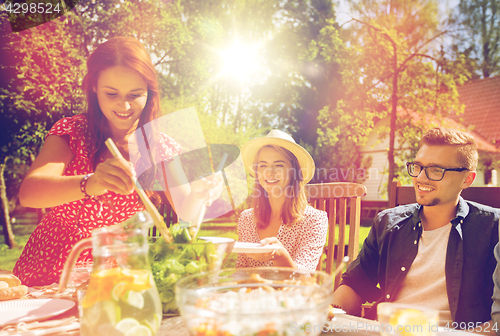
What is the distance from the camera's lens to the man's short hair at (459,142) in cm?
204

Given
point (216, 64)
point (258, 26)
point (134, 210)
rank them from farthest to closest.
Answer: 1. point (258, 26)
2. point (216, 64)
3. point (134, 210)

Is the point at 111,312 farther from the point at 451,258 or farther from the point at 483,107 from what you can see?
the point at 483,107

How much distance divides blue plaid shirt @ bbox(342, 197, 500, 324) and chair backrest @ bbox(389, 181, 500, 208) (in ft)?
0.13

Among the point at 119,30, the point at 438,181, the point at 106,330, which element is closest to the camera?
the point at 106,330

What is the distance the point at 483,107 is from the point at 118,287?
784 inches

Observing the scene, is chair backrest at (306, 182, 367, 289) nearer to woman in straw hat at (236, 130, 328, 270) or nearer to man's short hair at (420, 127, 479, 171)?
woman in straw hat at (236, 130, 328, 270)

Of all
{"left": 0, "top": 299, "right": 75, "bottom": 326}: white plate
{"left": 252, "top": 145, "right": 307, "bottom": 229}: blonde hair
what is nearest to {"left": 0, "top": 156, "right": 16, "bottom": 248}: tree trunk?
{"left": 252, "top": 145, "right": 307, "bottom": 229}: blonde hair

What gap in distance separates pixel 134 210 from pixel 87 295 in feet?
3.51

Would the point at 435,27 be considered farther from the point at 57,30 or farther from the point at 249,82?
the point at 57,30

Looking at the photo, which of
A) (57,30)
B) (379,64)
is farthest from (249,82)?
(57,30)

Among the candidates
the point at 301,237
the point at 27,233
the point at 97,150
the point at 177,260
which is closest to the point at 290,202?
the point at 301,237

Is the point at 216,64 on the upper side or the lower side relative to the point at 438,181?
upper

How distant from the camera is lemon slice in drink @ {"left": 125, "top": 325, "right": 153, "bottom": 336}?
2.57 ft

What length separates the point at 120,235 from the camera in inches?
32.5
